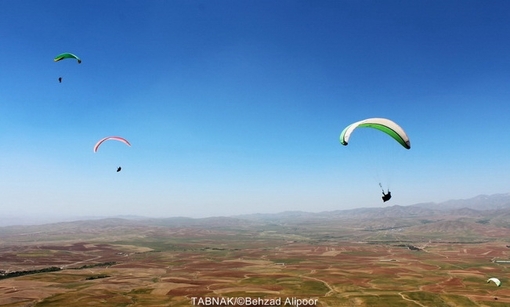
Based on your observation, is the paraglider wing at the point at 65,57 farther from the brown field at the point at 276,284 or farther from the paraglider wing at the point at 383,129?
the brown field at the point at 276,284

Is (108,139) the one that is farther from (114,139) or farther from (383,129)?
(383,129)

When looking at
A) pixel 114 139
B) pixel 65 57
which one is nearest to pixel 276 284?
pixel 114 139

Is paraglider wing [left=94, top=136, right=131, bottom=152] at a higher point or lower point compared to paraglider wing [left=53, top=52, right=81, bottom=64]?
lower

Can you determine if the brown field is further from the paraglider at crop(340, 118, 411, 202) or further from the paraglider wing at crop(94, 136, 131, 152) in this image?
the paraglider at crop(340, 118, 411, 202)

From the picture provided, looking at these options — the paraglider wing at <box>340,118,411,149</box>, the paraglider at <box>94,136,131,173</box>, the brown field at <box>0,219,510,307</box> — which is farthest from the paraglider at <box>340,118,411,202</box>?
the brown field at <box>0,219,510,307</box>

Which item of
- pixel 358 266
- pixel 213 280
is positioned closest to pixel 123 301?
pixel 213 280

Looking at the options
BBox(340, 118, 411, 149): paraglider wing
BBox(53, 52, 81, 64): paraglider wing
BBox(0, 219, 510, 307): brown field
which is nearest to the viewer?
BBox(340, 118, 411, 149): paraglider wing

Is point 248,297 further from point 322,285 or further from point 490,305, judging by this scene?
point 490,305
